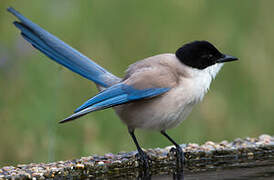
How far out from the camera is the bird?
508 centimetres

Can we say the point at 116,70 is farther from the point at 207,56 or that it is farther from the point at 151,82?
the point at 151,82

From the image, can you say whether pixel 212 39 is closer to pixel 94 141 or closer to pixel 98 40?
pixel 98 40

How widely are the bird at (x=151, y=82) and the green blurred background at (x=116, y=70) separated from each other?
27 cm

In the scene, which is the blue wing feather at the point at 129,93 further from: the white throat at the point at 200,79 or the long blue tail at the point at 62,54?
the long blue tail at the point at 62,54

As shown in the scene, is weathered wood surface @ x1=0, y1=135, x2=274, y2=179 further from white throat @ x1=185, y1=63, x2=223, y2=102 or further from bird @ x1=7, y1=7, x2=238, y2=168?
white throat @ x1=185, y1=63, x2=223, y2=102

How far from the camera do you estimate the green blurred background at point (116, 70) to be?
19.9 feet

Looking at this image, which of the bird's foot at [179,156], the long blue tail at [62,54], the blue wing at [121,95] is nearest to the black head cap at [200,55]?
the blue wing at [121,95]

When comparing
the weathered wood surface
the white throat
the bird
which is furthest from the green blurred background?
the white throat

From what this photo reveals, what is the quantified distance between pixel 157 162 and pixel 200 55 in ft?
3.89

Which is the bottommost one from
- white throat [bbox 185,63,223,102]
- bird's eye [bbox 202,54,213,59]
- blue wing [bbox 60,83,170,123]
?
blue wing [bbox 60,83,170,123]

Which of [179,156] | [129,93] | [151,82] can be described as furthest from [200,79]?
[179,156]

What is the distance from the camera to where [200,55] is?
544 cm

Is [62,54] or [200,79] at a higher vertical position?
[62,54]

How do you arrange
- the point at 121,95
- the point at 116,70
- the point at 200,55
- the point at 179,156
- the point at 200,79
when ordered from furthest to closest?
the point at 116,70 < the point at 200,55 < the point at 200,79 < the point at 121,95 < the point at 179,156
